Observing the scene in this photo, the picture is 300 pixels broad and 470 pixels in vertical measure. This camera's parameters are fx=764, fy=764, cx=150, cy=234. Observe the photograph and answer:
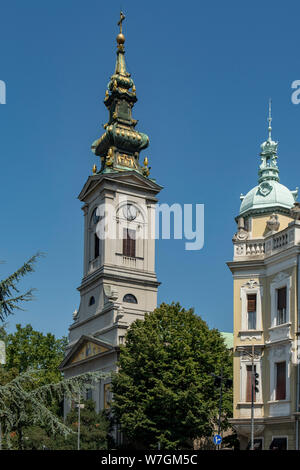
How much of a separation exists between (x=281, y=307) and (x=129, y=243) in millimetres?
41386

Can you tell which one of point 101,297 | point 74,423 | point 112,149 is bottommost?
point 74,423

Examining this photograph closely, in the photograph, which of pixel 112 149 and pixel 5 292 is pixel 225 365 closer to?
pixel 112 149

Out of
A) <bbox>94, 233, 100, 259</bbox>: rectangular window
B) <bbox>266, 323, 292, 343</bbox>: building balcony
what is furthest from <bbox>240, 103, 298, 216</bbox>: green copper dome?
<bbox>94, 233, 100, 259</bbox>: rectangular window

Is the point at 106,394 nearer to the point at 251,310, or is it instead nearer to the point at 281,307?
the point at 251,310

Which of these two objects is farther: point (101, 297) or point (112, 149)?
point (112, 149)

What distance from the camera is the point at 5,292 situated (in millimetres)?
15766

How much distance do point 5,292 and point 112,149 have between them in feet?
224

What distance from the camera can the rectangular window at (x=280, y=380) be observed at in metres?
38.0

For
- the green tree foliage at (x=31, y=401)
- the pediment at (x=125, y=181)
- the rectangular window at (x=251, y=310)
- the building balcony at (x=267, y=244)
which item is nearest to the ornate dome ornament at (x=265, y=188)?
the building balcony at (x=267, y=244)

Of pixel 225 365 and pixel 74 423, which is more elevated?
pixel 225 365

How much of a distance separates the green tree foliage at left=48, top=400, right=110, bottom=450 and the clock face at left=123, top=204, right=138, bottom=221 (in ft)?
77.1

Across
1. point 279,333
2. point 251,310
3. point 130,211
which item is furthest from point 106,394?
point 279,333

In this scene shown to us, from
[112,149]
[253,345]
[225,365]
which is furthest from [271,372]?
[112,149]

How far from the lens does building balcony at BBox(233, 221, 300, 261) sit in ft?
127
